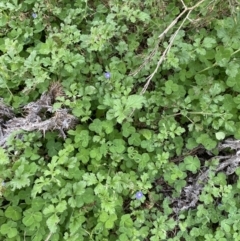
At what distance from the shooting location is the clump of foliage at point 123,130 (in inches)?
112

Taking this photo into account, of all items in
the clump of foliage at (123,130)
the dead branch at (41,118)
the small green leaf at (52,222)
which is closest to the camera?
the small green leaf at (52,222)

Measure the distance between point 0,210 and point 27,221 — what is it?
0.79 feet

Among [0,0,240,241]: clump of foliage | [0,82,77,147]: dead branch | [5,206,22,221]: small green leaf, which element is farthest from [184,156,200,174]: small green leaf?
[5,206,22,221]: small green leaf

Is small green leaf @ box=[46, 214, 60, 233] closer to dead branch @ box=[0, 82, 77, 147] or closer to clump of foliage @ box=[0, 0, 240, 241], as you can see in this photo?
clump of foliage @ box=[0, 0, 240, 241]

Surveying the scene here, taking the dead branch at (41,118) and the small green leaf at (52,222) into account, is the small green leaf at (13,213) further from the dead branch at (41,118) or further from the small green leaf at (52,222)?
the dead branch at (41,118)

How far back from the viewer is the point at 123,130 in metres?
3.03

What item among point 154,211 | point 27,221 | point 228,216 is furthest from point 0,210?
point 228,216

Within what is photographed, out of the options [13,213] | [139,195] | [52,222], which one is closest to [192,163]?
[139,195]

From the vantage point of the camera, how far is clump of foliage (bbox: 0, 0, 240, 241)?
112 inches

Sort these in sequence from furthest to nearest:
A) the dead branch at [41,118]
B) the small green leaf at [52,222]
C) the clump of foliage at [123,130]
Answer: the dead branch at [41,118], the clump of foliage at [123,130], the small green leaf at [52,222]

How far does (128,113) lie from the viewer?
3.00m

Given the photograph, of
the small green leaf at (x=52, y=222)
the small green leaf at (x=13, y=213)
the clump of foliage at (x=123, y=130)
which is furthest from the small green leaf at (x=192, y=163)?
the small green leaf at (x=13, y=213)

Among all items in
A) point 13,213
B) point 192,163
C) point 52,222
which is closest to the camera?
point 52,222

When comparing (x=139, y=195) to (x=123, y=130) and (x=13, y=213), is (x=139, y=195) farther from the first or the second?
(x=13, y=213)
